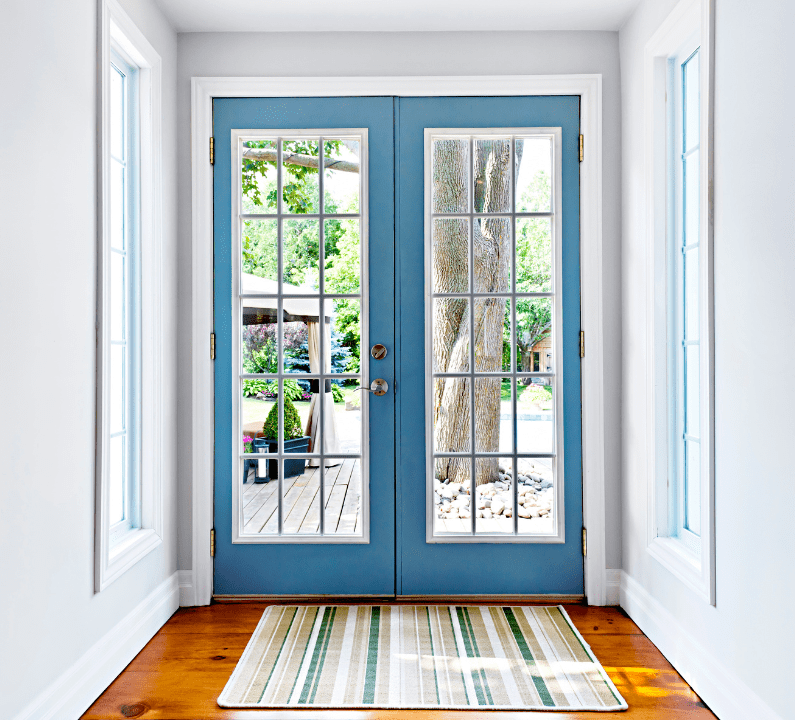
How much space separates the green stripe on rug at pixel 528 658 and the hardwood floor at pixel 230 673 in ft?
0.24

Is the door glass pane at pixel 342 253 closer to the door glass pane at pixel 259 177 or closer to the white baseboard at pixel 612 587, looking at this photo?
the door glass pane at pixel 259 177

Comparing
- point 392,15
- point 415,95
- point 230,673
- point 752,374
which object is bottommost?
point 230,673

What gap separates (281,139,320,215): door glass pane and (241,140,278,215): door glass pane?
5 cm

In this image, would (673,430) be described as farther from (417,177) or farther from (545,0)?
(545,0)

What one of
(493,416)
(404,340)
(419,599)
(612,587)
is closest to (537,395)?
(493,416)

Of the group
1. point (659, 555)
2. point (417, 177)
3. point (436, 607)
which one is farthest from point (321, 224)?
point (659, 555)

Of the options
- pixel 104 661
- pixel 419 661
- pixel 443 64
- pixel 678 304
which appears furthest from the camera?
pixel 443 64

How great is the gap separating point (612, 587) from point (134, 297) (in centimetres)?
230

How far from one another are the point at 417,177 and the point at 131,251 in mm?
1211

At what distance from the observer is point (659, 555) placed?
2.28 meters

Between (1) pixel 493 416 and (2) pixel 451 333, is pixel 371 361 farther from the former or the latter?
(1) pixel 493 416

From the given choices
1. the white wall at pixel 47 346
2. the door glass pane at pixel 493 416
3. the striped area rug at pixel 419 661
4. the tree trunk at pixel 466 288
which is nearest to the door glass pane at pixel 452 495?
the tree trunk at pixel 466 288

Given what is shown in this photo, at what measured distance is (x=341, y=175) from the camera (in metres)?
2.69

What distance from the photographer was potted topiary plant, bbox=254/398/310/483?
8.87ft
